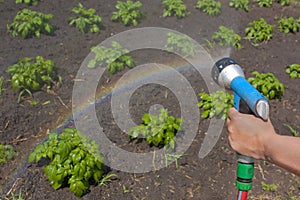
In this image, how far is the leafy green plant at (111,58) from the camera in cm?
504

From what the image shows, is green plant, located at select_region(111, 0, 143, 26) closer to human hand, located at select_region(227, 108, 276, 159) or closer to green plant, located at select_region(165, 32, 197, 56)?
green plant, located at select_region(165, 32, 197, 56)

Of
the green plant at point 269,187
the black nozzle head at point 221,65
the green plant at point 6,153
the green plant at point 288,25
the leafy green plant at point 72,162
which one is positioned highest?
the black nozzle head at point 221,65

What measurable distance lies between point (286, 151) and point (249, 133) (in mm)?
190

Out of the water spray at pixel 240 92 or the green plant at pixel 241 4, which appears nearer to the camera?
the water spray at pixel 240 92

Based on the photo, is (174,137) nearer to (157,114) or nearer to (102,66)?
(157,114)

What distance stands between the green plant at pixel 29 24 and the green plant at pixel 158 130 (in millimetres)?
2145

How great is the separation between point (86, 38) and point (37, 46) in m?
0.61

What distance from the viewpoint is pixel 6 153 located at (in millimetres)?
3998

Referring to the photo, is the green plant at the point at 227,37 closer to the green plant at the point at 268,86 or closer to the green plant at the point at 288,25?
the green plant at the point at 288,25

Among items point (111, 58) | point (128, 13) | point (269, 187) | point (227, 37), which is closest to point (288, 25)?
point (227, 37)

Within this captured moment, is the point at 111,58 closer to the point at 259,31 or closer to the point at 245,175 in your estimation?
the point at 259,31

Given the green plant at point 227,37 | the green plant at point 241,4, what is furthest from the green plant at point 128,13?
the green plant at point 241,4

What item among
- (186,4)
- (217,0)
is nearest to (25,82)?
(186,4)

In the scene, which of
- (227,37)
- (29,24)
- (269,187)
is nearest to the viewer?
(269,187)
